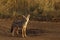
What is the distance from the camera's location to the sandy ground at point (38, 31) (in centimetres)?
1168

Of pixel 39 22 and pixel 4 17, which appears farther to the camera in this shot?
pixel 4 17

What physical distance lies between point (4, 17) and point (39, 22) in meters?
2.33

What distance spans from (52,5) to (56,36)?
6.15 m

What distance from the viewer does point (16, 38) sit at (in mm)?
11469

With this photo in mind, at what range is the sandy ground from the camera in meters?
11.7

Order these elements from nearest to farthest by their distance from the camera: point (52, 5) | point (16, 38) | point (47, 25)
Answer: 1. point (16, 38)
2. point (47, 25)
3. point (52, 5)

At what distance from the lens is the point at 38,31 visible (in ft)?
42.3

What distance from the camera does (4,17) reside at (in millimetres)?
16188

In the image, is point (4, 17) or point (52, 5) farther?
point (52, 5)

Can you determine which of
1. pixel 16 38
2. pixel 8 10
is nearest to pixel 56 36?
pixel 16 38

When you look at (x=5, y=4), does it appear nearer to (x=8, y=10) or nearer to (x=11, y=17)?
(x=8, y=10)

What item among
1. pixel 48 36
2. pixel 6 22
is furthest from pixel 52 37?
pixel 6 22

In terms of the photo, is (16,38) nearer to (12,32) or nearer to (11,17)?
(12,32)

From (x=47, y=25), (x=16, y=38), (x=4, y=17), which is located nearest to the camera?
(x=16, y=38)
